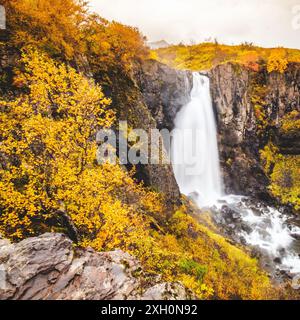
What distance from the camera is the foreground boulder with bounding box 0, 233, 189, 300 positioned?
20.5 feet

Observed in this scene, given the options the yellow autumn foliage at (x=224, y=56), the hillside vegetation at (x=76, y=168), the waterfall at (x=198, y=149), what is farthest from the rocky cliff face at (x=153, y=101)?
the yellow autumn foliage at (x=224, y=56)

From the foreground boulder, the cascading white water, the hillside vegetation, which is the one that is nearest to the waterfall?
the cascading white water

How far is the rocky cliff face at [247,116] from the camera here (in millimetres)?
32537

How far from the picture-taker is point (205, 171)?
31.7 meters

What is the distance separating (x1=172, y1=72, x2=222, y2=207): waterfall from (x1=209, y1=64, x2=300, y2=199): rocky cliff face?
115 cm

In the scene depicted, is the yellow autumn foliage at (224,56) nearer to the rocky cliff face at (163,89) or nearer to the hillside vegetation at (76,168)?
the rocky cliff face at (163,89)

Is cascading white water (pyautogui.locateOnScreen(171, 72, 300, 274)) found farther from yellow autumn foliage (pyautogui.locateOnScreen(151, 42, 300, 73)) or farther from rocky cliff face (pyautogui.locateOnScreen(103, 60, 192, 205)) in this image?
yellow autumn foliage (pyautogui.locateOnScreen(151, 42, 300, 73))

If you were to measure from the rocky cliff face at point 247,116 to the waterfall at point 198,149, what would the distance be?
115cm

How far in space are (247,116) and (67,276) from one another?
31.1 meters

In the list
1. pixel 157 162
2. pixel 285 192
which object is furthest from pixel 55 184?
pixel 285 192

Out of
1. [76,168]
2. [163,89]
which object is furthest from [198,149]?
[76,168]

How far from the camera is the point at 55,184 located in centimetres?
952

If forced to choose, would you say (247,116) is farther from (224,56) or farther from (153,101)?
(224,56)
